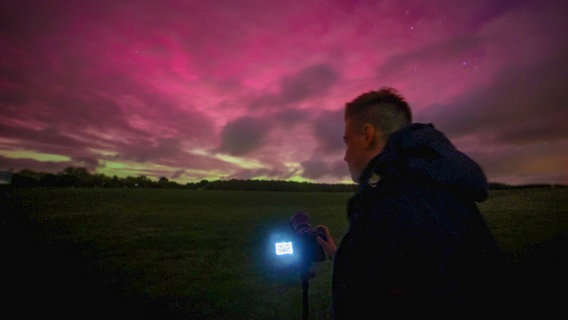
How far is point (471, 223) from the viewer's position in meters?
1.50

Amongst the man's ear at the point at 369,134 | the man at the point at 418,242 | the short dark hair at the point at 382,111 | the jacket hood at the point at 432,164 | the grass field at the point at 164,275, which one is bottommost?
the grass field at the point at 164,275

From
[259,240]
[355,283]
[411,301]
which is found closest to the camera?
[411,301]

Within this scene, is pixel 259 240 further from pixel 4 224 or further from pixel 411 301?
pixel 4 224

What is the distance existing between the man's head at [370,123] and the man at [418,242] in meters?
0.55

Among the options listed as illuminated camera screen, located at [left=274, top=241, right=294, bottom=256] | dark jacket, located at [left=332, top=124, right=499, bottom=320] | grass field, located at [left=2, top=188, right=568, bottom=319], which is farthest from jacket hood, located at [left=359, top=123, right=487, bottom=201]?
grass field, located at [left=2, top=188, right=568, bottom=319]

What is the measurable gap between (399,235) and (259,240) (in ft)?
50.2

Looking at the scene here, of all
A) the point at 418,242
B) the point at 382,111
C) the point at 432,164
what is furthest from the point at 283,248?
the point at 432,164

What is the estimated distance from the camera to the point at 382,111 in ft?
7.61

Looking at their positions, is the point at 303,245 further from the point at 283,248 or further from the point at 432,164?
the point at 432,164

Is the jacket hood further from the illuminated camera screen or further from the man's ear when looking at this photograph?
the illuminated camera screen

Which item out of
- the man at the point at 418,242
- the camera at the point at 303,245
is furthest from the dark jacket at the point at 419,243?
the camera at the point at 303,245

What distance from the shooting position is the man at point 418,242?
4.50 feet

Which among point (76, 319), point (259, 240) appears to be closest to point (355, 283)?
point (76, 319)

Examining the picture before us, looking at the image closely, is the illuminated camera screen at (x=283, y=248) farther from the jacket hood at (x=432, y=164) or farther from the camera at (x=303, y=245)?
the jacket hood at (x=432, y=164)
